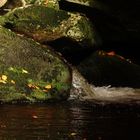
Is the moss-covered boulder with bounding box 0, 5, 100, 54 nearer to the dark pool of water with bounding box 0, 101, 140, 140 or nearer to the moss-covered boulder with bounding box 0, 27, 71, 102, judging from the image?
the moss-covered boulder with bounding box 0, 27, 71, 102

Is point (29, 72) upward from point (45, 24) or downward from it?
downward

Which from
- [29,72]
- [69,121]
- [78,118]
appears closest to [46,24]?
[29,72]

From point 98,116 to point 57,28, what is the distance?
19.2 feet

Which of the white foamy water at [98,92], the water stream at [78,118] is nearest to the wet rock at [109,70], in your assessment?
the white foamy water at [98,92]

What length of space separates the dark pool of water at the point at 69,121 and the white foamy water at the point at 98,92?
3.70ft

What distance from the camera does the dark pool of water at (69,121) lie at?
8.82 m

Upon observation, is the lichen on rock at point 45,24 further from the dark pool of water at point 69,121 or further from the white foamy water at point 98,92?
the dark pool of water at point 69,121

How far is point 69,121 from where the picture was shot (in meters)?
10.3

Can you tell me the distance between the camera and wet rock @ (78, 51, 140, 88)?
657 inches

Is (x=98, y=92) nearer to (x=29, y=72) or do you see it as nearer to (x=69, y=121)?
(x=29, y=72)

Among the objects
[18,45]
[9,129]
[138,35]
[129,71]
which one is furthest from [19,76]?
[138,35]

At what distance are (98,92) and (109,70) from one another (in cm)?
207

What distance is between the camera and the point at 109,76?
1705 centimetres

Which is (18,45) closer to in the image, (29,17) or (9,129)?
(29,17)
